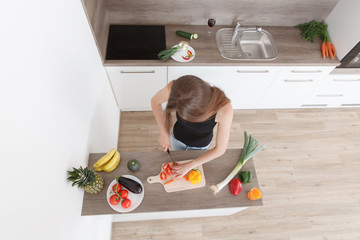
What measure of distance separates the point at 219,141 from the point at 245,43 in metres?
1.54

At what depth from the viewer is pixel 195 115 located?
45.9 inches

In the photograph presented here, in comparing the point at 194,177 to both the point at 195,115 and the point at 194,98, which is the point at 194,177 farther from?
the point at 194,98

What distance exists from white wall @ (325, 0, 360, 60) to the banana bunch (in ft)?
7.44

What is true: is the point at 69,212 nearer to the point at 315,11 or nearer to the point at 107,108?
the point at 107,108

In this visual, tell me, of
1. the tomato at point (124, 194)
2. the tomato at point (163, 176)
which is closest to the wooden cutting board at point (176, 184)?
the tomato at point (163, 176)

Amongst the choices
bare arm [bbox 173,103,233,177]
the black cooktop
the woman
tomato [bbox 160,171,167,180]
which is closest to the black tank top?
the woman

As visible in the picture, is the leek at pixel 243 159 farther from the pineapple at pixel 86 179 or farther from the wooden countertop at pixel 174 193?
the pineapple at pixel 86 179

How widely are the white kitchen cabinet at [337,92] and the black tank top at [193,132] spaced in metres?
1.67

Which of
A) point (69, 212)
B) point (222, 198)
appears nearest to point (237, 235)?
point (222, 198)

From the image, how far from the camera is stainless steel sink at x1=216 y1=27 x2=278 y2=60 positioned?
7.39 ft

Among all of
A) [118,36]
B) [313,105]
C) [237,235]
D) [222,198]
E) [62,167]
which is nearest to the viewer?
[62,167]

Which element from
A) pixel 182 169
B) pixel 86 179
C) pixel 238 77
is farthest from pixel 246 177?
pixel 238 77

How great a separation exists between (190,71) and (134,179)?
3.79ft

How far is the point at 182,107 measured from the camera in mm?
1139
